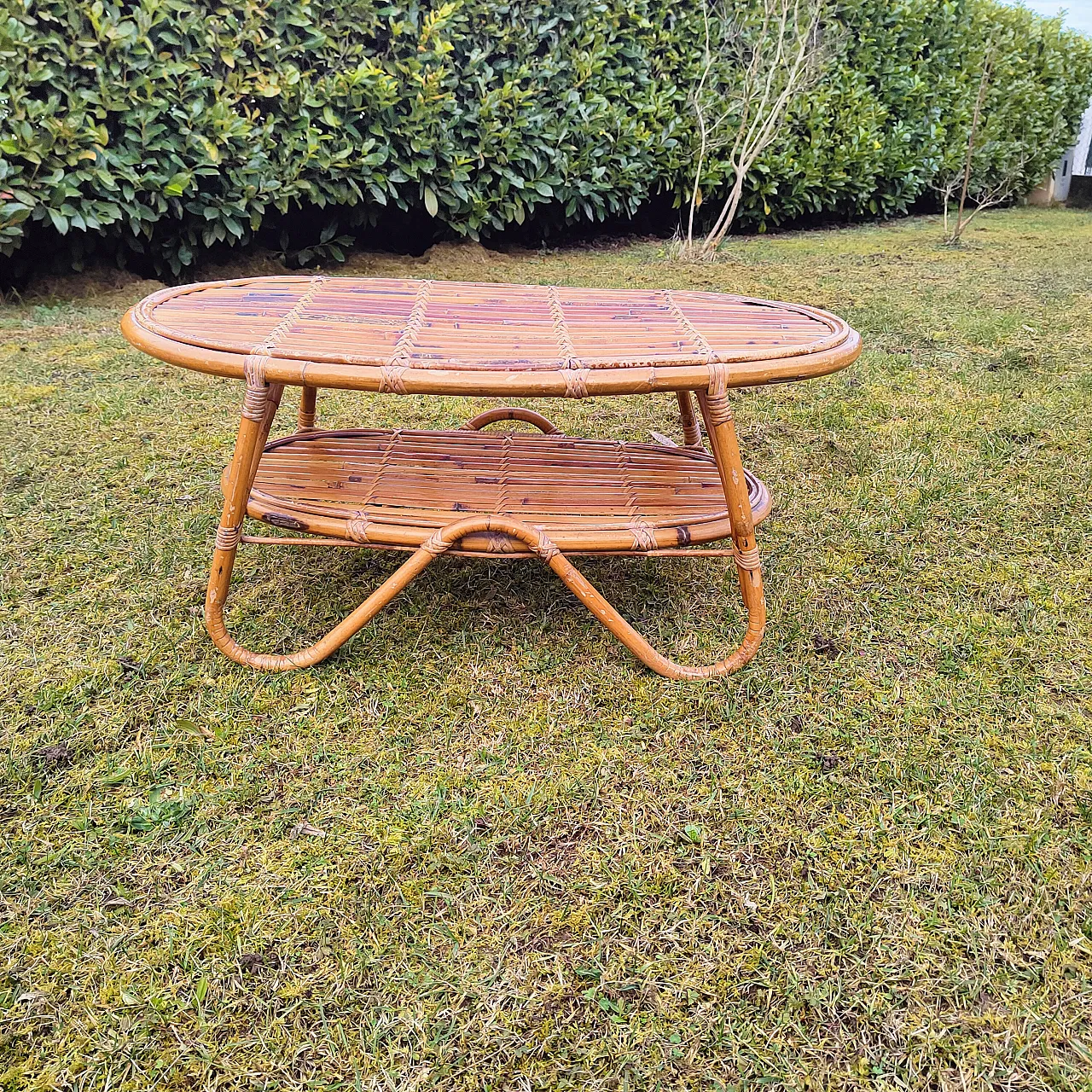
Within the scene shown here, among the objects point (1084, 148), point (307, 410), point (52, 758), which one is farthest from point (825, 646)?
point (1084, 148)

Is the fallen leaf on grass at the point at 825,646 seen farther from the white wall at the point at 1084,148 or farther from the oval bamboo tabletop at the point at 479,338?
the white wall at the point at 1084,148

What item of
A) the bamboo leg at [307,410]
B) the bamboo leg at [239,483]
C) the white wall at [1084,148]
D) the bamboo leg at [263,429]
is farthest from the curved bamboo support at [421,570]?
the white wall at [1084,148]

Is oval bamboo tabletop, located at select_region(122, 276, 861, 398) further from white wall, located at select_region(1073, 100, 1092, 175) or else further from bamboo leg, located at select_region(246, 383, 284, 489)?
white wall, located at select_region(1073, 100, 1092, 175)

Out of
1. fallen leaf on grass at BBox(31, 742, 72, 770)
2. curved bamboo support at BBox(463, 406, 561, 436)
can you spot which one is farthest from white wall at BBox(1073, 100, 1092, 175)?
fallen leaf on grass at BBox(31, 742, 72, 770)

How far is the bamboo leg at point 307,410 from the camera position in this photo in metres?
2.37

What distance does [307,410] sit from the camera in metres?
2.41

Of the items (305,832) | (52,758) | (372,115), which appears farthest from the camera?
(372,115)

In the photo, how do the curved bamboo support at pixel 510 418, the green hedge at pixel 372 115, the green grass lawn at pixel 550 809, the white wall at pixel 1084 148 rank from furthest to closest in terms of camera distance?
the white wall at pixel 1084 148, the green hedge at pixel 372 115, the curved bamboo support at pixel 510 418, the green grass lawn at pixel 550 809

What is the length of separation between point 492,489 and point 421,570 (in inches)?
12.0

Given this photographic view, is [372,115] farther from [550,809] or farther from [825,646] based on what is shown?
[550,809]

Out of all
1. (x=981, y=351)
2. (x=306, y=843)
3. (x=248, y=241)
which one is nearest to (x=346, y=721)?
(x=306, y=843)

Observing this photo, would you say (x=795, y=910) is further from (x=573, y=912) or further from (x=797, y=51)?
(x=797, y=51)

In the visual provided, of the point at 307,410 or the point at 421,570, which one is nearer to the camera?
the point at 421,570

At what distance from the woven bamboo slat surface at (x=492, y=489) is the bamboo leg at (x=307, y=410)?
0.45 ft
